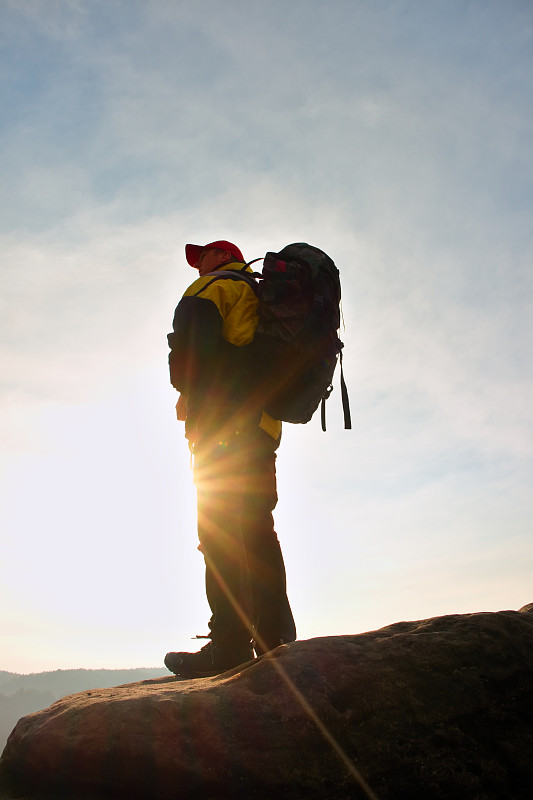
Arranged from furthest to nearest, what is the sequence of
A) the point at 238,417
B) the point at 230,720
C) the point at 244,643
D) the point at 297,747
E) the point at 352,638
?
1. the point at 238,417
2. the point at 244,643
3. the point at 352,638
4. the point at 230,720
5. the point at 297,747

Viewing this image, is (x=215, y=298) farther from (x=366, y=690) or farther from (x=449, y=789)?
(x=449, y=789)

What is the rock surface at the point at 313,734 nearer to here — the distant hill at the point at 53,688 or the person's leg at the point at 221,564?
the person's leg at the point at 221,564

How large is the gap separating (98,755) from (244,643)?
156cm

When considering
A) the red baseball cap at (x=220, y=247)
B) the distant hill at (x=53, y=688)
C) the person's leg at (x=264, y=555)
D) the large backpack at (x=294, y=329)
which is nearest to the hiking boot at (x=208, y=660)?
the person's leg at (x=264, y=555)

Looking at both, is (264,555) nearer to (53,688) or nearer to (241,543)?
(241,543)

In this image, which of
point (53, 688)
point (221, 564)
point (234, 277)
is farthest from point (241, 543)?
point (53, 688)

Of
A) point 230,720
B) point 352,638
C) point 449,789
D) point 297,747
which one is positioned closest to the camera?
point 449,789

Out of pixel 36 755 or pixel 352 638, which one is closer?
pixel 36 755

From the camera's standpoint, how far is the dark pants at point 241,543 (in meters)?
3.77

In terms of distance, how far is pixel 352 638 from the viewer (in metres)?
3.24

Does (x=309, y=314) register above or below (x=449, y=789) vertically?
above

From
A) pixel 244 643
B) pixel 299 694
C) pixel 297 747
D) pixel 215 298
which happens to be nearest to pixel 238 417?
pixel 215 298

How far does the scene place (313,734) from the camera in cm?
238

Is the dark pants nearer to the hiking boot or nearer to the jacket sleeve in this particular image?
the hiking boot
